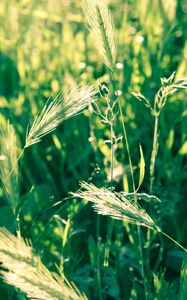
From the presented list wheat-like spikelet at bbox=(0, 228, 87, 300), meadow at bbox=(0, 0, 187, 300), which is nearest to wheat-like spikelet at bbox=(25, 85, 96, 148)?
meadow at bbox=(0, 0, 187, 300)

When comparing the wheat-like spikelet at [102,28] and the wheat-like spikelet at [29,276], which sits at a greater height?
the wheat-like spikelet at [102,28]

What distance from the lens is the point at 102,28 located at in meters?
0.79

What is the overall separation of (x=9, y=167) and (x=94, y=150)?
419mm

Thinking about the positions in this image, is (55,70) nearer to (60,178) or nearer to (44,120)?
(60,178)

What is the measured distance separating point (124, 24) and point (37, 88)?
0.31 meters

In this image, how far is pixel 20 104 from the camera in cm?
155

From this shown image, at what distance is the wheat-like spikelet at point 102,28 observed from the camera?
2.59 feet

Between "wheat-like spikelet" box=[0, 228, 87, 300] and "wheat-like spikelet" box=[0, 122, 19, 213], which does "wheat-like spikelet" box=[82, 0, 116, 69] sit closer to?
"wheat-like spikelet" box=[0, 122, 19, 213]

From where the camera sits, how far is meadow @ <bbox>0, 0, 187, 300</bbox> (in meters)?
0.81

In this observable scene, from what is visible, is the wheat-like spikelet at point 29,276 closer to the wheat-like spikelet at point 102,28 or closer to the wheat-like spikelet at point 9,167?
the wheat-like spikelet at point 9,167

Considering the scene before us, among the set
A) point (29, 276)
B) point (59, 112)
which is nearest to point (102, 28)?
point (59, 112)

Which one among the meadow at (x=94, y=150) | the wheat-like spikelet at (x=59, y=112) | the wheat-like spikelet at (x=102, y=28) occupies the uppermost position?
the wheat-like spikelet at (x=102, y=28)

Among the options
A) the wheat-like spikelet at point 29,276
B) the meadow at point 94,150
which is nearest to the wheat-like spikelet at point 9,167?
the meadow at point 94,150

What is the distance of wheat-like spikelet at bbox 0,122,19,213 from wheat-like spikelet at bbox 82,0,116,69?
0.18 m
